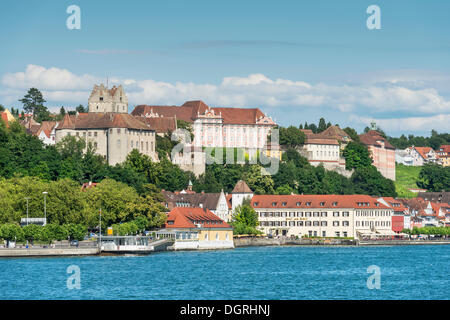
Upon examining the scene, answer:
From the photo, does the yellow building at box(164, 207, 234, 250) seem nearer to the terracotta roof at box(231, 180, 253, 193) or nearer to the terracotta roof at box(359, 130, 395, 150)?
the terracotta roof at box(231, 180, 253, 193)

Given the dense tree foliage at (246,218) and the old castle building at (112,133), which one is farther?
the old castle building at (112,133)

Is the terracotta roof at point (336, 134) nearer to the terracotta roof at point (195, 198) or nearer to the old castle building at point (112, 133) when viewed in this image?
the old castle building at point (112, 133)

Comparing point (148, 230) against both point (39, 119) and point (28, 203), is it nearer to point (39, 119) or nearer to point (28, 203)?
point (28, 203)

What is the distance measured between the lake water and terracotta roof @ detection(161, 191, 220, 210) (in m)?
21.3

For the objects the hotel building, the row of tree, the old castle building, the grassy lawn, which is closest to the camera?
the row of tree

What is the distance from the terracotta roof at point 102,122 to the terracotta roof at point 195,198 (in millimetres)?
15181

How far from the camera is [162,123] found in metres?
125

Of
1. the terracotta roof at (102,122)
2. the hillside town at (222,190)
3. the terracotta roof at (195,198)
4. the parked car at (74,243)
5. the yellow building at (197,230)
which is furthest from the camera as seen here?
the terracotta roof at (102,122)

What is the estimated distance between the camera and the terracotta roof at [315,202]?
334 ft

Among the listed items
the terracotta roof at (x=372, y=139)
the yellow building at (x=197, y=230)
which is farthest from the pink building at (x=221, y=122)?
the yellow building at (x=197, y=230)

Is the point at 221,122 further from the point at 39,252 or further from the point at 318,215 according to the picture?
the point at 39,252

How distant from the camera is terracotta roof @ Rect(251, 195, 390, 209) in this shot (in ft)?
334

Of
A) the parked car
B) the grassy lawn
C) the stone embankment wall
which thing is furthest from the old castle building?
the grassy lawn

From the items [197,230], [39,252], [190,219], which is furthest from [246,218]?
[39,252]
